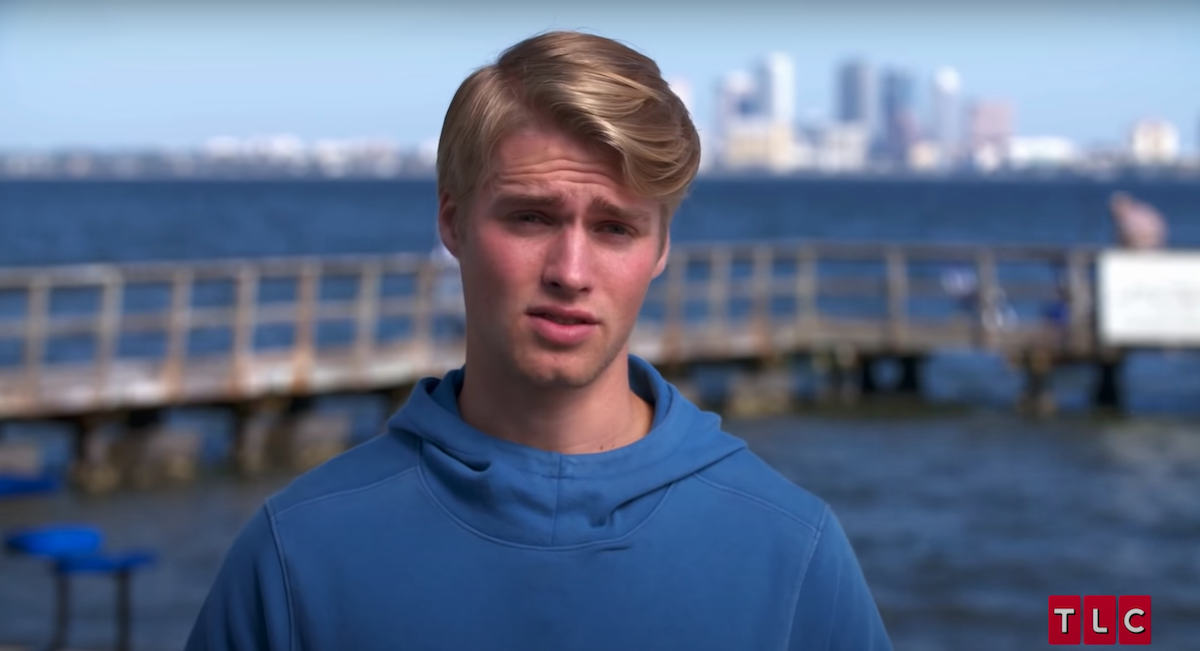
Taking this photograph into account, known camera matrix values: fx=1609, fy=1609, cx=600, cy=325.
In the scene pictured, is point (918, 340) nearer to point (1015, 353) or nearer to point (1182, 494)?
point (1015, 353)

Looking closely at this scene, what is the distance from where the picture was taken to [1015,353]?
21.6m

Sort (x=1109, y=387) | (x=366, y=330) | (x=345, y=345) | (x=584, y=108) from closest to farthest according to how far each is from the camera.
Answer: (x=584, y=108) → (x=366, y=330) → (x=1109, y=387) → (x=345, y=345)

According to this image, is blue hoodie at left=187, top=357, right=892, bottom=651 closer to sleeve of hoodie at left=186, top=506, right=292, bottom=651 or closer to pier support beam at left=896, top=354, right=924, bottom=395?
sleeve of hoodie at left=186, top=506, right=292, bottom=651

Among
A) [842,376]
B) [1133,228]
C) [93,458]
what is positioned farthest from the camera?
[842,376]

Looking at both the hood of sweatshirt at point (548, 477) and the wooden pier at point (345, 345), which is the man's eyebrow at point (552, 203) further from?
the wooden pier at point (345, 345)

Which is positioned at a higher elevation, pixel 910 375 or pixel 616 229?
pixel 616 229

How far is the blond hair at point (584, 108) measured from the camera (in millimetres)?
1832

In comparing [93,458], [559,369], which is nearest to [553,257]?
[559,369]

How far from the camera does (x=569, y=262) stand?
186 cm

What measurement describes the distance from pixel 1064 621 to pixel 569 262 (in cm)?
853

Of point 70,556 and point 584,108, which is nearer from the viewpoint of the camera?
point 584,108

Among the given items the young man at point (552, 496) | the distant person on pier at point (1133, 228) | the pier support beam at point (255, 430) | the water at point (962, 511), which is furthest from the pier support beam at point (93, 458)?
the young man at point (552, 496)

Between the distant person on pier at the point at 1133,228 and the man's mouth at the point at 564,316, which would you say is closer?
the man's mouth at the point at 564,316

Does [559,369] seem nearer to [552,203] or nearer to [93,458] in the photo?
[552,203]
